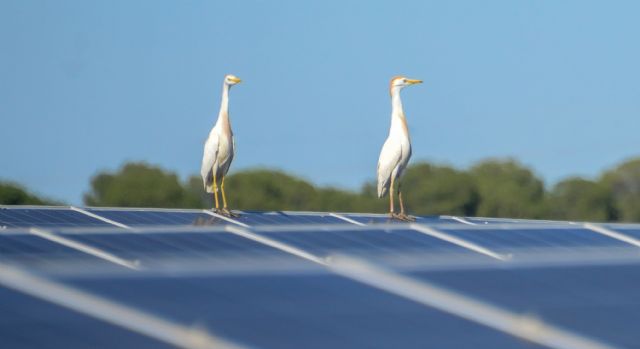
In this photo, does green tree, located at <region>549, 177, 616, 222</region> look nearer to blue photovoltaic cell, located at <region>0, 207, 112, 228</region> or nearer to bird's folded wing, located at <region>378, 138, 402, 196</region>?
bird's folded wing, located at <region>378, 138, 402, 196</region>

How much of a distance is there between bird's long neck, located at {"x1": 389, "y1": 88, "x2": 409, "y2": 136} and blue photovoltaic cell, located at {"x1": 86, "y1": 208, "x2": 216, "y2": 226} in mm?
3149

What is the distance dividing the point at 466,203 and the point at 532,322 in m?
67.2

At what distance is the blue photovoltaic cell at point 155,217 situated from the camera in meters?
23.9

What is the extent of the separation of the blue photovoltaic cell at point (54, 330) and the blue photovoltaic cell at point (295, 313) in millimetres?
517

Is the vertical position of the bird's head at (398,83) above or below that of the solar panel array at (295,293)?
above

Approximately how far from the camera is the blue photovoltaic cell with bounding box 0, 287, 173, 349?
9500 mm

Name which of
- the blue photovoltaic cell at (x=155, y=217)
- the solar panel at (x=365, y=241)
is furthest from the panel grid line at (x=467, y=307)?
the blue photovoltaic cell at (x=155, y=217)

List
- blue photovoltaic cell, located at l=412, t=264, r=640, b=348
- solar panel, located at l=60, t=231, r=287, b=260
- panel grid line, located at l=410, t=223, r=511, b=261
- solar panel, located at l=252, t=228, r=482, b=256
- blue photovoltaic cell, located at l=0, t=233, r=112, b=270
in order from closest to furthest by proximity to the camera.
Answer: blue photovoltaic cell, located at l=412, t=264, r=640, b=348 → blue photovoltaic cell, located at l=0, t=233, r=112, b=270 → solar panel, located at l=60, t=231, r=287, b=260 → panel grid line, located at l=410, t=223, r=511, b=261 → solar panel, located at l=252, t=228, r=482, b=256

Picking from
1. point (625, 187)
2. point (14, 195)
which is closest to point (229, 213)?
point (14, 195)

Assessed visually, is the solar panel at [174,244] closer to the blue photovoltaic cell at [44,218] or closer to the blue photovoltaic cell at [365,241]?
the blue photovoltaic cell at [365,241]

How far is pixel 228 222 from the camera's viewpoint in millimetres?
23469

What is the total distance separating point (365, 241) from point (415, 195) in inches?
2552

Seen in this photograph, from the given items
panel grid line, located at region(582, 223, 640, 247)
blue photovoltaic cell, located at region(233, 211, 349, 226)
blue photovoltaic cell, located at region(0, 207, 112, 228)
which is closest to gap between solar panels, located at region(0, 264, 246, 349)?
panel grid line, located at region(582, 223, 640, 247)

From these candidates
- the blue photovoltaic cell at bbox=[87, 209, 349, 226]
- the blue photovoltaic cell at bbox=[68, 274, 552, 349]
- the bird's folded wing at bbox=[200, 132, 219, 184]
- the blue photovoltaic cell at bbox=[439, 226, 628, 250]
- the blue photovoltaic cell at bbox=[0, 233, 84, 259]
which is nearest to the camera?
the blue photovoltaic cell at bbox=[68, 274, 552, 349]
